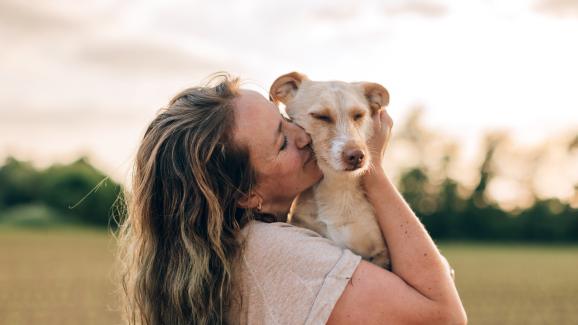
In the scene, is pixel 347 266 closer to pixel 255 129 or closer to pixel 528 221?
pixel 255 129

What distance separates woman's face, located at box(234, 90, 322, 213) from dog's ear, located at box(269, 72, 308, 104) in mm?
730

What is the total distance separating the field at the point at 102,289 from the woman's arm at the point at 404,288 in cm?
495

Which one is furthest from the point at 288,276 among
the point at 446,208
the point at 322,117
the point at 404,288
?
the point at 446,208

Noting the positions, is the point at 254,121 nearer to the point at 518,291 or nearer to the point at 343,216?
the point at 343,216

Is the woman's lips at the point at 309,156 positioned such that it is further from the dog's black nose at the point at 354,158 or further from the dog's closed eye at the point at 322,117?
the dog's closed eye at the point at 322,117

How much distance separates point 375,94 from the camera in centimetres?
407

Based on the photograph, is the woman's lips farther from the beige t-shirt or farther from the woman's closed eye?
the beige t-shirt

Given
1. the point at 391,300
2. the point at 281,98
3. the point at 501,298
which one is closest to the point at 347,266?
the point at 391,300

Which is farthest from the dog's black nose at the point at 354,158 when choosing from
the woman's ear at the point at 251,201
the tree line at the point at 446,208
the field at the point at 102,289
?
the tree line at the point at 446,208

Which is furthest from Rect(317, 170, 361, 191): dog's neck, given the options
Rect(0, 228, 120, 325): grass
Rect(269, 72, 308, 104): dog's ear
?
Rect(0, 228, 120, 325): grass

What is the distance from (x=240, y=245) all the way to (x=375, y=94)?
1.63 m

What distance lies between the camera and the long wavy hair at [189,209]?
2.83 meters

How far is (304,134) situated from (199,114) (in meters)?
0.73

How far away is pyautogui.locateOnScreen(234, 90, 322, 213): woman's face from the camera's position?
3002 mm
